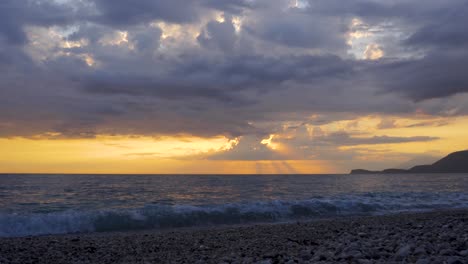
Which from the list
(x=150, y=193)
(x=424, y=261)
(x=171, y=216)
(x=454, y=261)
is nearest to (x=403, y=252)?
(x=424, y=261)

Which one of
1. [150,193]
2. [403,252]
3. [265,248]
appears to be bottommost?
[150,193]

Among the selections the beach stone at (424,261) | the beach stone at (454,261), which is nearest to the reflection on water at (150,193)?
the beach stone at (424,261)

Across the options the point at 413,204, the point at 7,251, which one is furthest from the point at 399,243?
the point at 413,204

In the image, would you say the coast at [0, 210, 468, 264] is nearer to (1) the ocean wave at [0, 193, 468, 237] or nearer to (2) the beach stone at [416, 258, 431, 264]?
(2) the beach stone at [416, 258, 431, 264]

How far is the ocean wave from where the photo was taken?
19297mm

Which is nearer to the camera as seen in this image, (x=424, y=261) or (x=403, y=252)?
(x=424, y=261)

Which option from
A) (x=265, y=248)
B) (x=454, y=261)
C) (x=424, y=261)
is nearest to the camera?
(x=454, y=261)

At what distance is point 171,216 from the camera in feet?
72.1

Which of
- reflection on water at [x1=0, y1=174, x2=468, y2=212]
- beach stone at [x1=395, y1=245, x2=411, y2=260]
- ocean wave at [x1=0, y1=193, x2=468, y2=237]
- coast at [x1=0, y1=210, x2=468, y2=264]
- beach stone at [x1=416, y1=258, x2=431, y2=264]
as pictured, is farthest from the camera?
reflection on water at [x1=0, y1=174, x2=468, y2=212]

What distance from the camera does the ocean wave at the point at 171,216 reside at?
19297mm

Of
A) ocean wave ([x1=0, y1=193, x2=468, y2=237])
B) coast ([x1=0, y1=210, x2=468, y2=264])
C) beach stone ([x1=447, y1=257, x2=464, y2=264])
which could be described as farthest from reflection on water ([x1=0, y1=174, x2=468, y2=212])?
beach stone ([x1=447, y1=257, x2=464, y2=264])

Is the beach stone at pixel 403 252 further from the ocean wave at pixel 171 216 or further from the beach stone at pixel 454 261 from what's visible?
the ocean wave at pixel 171 216

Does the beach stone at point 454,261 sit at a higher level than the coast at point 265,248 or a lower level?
Result: higher

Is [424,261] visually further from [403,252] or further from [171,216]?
[171,216]
